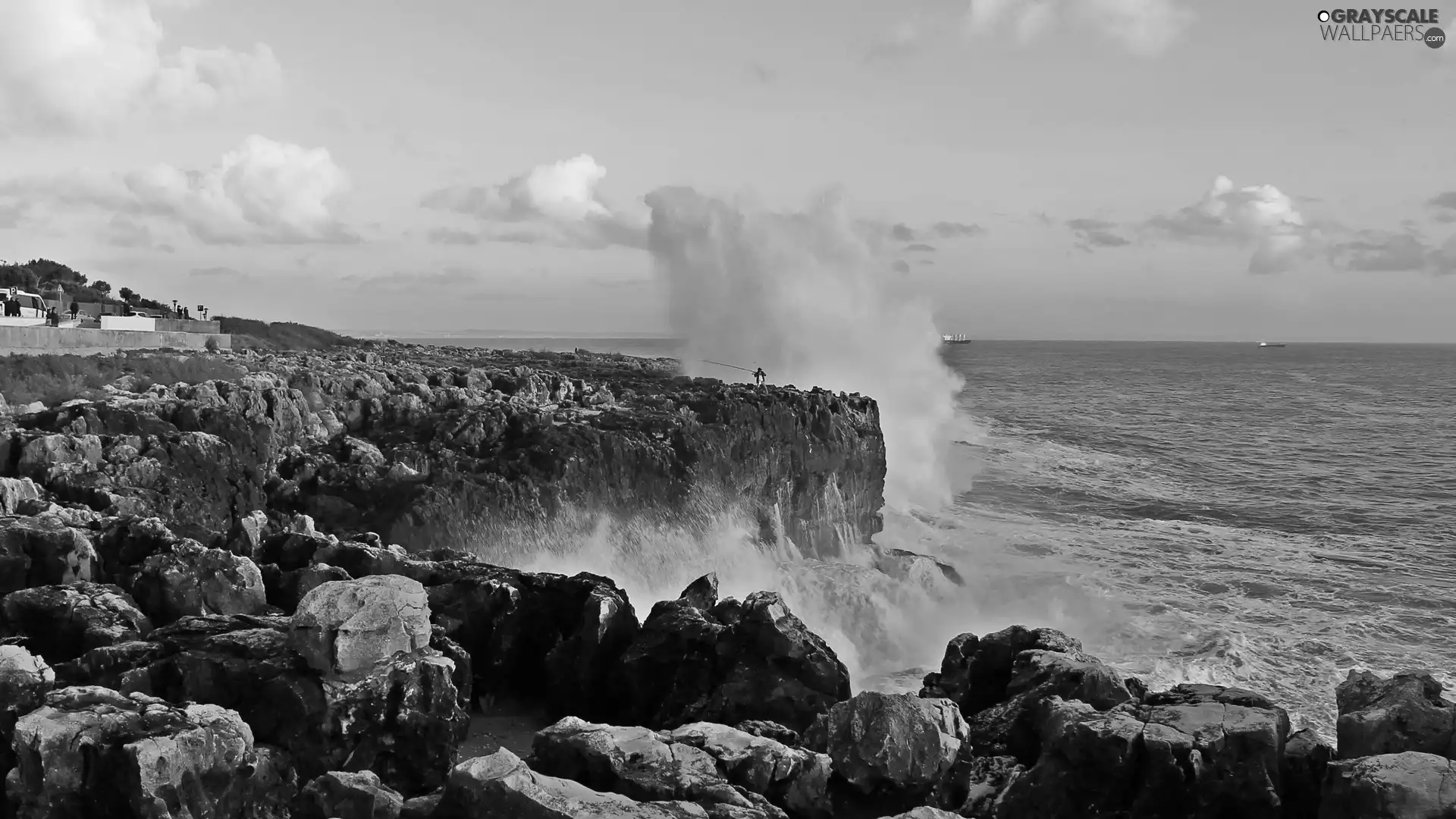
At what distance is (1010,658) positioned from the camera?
11961mm

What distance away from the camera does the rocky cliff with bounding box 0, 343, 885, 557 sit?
746 inches

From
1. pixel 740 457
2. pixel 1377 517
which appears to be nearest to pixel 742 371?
pixel 740 457

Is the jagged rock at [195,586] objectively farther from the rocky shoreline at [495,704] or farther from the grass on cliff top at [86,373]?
the grass on cliff top at [86,373]

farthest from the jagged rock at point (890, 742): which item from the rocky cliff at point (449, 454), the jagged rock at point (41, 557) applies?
the rocky cliff at point (449, 454)

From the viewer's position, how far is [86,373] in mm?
30312

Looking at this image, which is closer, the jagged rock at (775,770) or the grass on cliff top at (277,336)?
the jagged rock at (775,770)

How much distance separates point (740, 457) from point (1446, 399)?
89.4 meters

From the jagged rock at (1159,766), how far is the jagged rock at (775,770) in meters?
1.71

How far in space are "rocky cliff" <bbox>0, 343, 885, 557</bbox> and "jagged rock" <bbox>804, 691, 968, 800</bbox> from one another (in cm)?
1093

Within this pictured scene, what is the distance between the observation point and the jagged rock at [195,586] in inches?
483

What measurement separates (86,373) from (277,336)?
45.9 meters

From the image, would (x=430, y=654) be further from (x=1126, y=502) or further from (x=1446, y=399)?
(x=1446, y=399)

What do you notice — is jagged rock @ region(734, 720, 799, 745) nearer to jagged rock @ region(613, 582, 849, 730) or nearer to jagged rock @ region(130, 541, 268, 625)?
jagged rock @ region(613, 582, 849, 730)

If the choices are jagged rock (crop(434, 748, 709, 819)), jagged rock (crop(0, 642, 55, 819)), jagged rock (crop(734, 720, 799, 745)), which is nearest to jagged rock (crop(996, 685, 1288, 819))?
jagged rock (crop(734, 720, 799, 745))
